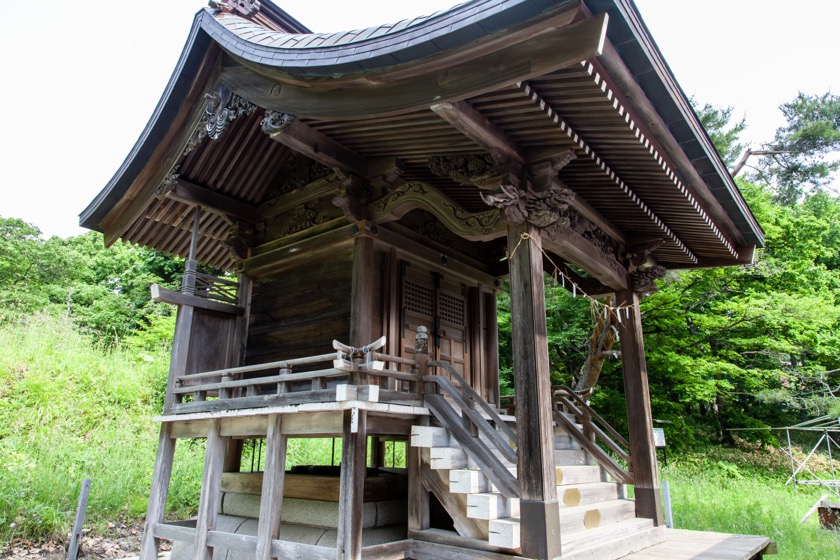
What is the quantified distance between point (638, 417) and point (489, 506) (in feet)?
11.6

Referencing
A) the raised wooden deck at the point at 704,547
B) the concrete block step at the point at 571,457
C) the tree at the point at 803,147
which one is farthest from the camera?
the tree at the point at 803,147

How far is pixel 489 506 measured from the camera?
176 inches

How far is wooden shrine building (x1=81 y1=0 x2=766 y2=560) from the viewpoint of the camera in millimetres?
4184

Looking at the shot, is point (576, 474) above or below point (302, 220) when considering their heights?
below

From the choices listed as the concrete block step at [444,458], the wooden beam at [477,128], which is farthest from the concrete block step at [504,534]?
the wooden beam at [477,128]

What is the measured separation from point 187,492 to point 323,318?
6940 mm

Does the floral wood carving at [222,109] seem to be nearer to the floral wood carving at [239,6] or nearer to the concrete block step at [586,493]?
the floral wood carving at [239,6]

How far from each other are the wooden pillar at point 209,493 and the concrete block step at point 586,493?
3.80 metres

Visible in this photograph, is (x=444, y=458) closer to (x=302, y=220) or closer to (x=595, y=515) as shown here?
(x=595, y=515)

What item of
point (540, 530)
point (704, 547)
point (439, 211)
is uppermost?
point (439, 211)

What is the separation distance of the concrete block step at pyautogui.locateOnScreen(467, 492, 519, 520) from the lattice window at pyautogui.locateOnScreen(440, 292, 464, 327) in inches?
125

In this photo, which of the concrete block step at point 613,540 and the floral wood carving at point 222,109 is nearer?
the concrete block step at point 613,540

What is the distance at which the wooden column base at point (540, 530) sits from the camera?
165 inches

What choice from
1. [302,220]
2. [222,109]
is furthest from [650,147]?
[302,220]
